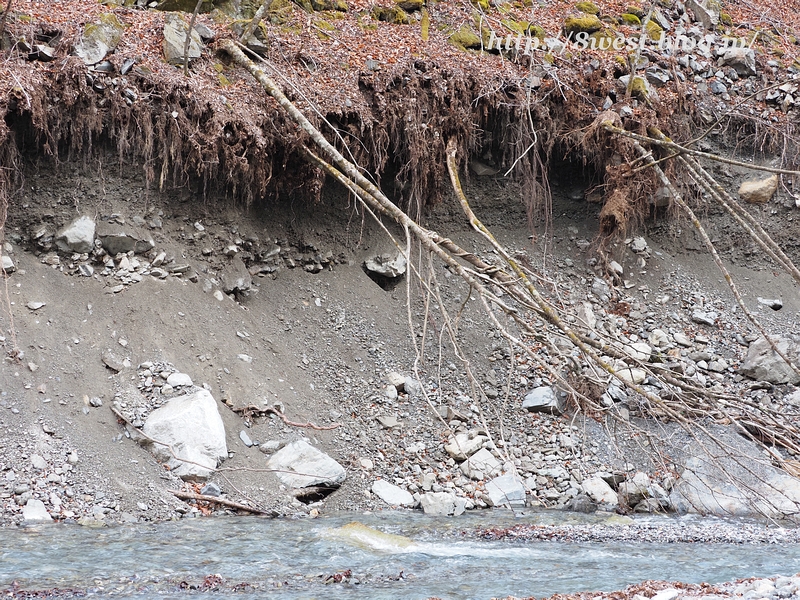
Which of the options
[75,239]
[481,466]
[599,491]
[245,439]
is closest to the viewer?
[245,439]

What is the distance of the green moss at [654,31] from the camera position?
28.9 feet

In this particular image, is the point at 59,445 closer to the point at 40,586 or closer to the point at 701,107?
the point at 40,586

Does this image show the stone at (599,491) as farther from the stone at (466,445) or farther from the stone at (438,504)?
the stone at (438,504)

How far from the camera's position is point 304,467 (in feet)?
16.7

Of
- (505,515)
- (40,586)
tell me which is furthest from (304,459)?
(40,586)

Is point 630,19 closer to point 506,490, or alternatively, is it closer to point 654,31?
point 654,31

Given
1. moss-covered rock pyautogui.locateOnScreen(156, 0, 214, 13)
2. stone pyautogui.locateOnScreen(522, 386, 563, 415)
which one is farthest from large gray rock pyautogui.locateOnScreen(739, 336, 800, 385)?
moss-covered rock pyautogui.locateOnScreen(156, 0, 214, 13)

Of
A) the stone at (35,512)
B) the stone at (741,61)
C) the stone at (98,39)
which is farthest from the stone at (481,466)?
the stone at (741,61)

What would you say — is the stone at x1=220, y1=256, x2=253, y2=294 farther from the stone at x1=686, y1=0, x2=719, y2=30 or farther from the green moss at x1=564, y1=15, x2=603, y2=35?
the stone at x1=686, y1=0, x2=719, y2=30

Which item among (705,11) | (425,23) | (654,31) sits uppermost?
(705,11)

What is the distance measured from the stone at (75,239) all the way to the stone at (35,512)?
99.0 inches

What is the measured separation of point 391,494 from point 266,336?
2045 millimetres

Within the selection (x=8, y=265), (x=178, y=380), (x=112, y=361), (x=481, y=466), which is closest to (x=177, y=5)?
(x=8, y=265)

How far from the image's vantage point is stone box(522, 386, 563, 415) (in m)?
6.15
